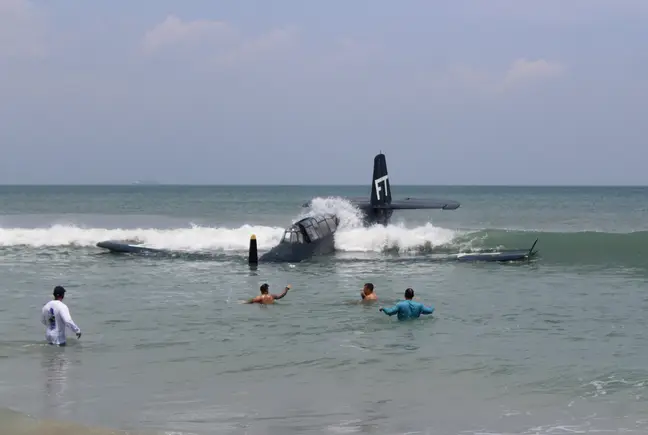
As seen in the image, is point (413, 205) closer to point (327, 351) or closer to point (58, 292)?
point (327, 351)

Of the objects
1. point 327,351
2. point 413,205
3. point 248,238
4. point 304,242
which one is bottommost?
point 327,351

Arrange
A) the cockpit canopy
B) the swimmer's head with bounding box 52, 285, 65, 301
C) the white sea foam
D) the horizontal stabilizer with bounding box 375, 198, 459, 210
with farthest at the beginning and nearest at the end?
the white sea foam < the horizontal stabilizer with bounding box 375, 198, 459, 210 < the cockpit canopy < the swimmer's head with bounding box 52, 285, 65, 301

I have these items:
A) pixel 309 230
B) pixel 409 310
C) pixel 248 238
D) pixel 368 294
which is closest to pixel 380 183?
pixel 309 230

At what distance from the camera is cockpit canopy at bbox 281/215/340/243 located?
1198 inches

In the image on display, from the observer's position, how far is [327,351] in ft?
47.8

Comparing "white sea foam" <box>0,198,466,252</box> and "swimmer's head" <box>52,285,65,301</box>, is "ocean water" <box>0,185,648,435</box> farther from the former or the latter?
"white sea foam" <box>0,198,466,252</box>

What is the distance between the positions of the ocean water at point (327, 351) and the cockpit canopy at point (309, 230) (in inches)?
43.7

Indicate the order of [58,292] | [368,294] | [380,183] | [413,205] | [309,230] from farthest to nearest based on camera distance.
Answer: [380,183]
[413,205]
[309,230]
[368,294]
[58,292]

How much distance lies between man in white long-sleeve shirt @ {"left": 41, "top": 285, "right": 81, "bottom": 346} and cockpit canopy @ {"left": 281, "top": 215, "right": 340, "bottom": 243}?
15.8 metres

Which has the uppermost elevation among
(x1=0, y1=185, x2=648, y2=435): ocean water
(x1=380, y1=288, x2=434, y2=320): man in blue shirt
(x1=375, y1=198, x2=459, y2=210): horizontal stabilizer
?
(x1=375, y1=198, x2=459, y2=210): horizontal stabilizer

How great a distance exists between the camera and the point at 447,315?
18500 millimetres

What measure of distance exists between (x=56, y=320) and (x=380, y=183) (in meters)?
22.9

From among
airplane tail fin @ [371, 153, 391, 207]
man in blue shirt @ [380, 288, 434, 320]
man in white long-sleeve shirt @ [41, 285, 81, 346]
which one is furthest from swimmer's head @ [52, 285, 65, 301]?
airplane tail fin @ [371, 153, 391, 207]

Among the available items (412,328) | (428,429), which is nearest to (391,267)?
(412,328)
